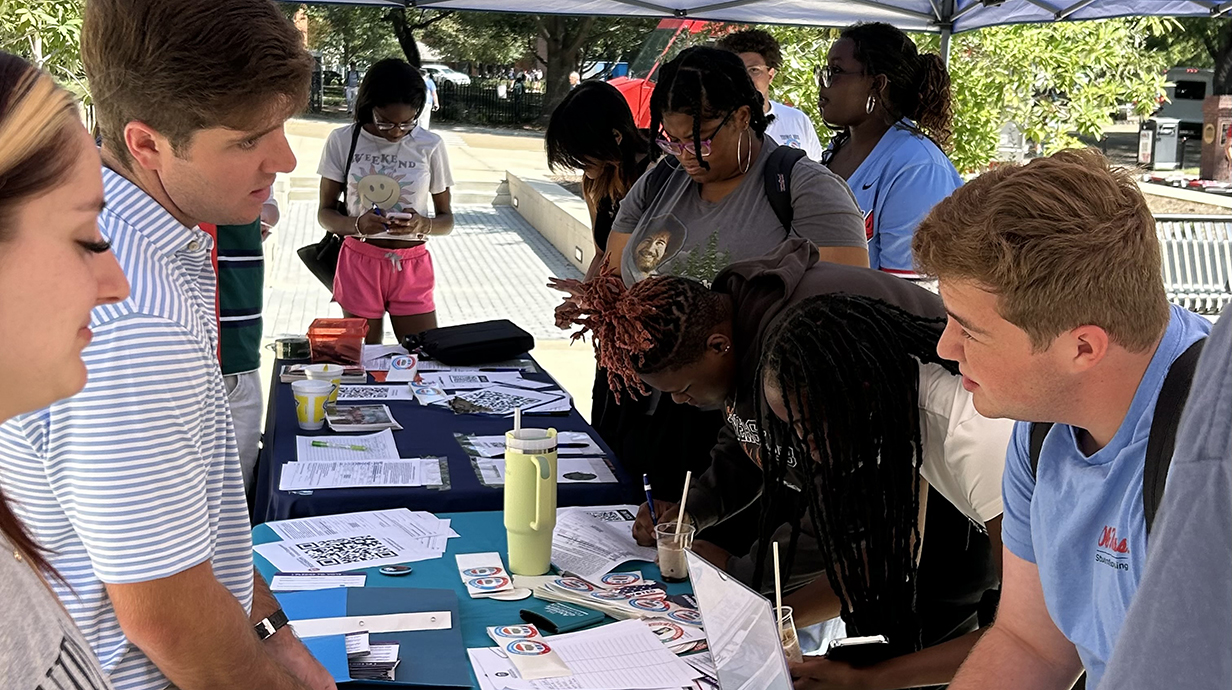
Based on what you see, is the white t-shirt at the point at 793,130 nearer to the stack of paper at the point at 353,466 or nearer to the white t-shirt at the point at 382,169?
the white t-shirt at the point at 382,169

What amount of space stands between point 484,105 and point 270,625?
2495cm

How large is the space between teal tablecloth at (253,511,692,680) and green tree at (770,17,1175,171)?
18.3ft

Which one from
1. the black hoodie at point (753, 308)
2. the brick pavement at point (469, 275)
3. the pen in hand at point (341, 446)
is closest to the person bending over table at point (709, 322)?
the black hoodie at point (753, 308)

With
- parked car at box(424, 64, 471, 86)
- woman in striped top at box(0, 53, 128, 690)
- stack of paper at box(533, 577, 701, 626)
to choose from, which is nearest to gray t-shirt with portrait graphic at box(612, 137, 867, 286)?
stack of paper at box(533, 577, 701, 626)

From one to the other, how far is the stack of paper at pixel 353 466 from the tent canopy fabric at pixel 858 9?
136 inches

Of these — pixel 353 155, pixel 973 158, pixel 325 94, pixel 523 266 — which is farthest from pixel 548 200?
pixel 325 94

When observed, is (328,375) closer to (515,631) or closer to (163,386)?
(515,631)

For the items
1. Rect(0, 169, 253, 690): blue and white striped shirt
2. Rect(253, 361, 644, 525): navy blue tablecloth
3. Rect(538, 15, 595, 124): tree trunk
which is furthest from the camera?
Rect(538, 15, 595, 124): tree trunk

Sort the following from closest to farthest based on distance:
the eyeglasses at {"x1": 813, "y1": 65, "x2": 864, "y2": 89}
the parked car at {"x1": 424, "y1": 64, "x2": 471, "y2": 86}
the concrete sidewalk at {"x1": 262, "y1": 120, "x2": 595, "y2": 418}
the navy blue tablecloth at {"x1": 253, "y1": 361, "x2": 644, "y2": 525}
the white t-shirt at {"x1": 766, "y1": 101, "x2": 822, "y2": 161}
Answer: the navy blue tablecloth at {"x1": 253, "y1": 361, "x2": 644, "y2": 525}
the eyeglasses at {"x1": 813, "y1": 65, "x2": 864, "y2": 89}
the white t-shirt at {"x1": 766, "y1": 101, "x2": 822, "y2": 161}
the concrete sidewalk at {"x1": 262, "y1": 120, "x2": 595, "y2": 418}
the parked car at {"x1": 424, "y1": 64, "x2": 471, "y2": 86}

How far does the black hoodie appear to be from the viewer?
2.14m

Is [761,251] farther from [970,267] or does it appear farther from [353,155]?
[353,155]

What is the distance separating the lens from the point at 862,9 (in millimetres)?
5828

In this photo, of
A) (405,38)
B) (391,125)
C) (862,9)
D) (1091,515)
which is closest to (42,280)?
(1091,515)

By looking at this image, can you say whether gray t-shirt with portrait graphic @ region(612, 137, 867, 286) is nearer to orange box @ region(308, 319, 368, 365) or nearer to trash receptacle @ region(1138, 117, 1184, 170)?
orange box @ region(308, 319, 368, 365)
